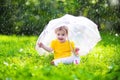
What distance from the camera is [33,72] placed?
416 centimetres

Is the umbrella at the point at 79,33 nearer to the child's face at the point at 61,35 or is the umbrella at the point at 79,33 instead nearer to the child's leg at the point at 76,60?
the child's face at the point at 61,35

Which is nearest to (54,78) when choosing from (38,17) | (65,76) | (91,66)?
(65,76)

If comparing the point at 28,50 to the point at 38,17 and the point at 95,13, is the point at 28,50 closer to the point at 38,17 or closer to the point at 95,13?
the point at 38,17

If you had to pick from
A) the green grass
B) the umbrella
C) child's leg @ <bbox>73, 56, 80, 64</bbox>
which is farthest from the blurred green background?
child's leg @ <bbox>73, 56, 80, 64</bbox>

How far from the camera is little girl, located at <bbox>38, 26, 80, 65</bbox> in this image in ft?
25.1

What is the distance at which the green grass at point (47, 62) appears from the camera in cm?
410

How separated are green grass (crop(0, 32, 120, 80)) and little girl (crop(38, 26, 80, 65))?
0.18 m

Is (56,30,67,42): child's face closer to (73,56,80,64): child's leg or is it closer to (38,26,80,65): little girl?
(38,26,80,65): little girl

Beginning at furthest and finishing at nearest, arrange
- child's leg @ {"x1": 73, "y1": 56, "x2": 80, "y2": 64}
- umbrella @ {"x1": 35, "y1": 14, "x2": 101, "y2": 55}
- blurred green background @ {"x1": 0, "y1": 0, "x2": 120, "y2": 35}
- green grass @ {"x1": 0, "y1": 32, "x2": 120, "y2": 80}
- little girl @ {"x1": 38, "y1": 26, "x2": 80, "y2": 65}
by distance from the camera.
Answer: blurred green background @ {"x1": 0, "y1": 0, "x2": 120, "y2": 35} < umbrella @ {"x1": 35, "y1": 14, "x2": 101, "y2": 55} < little girl @ {"x1": 38, "y1": 26, "x2": 80, "y2": 65} < child's leg @ {"x1": 73, "y1": 56, "x2": 80, "y2": 64} < green grass @ {"x1": 0, "y1": 32, "x2": 120, "y2": 80}

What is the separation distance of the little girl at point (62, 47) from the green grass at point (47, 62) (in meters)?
0.18

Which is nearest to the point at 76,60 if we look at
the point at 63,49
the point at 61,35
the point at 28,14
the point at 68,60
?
the point at 68,60

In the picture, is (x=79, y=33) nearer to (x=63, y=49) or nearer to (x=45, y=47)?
(x=63, y=49)

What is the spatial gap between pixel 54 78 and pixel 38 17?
29.2 ft

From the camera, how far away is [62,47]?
7.78m
